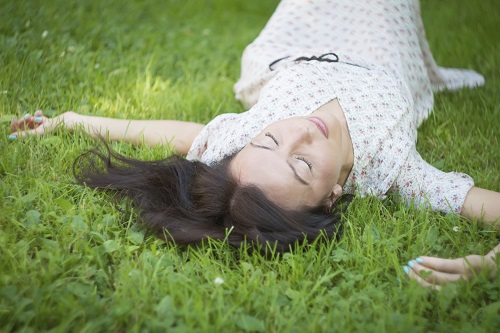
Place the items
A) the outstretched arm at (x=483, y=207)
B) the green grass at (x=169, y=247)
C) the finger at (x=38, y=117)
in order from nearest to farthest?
the green grass at (x=169, y=247) < the outstretched arm at (x=483, y=207) < the finger at (x=38, y=117)

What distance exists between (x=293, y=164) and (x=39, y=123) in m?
1.93

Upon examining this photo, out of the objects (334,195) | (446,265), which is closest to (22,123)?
(334,195)

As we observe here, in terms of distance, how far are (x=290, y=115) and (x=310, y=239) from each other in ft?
2.82

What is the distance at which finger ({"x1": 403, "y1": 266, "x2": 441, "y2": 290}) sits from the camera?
93.4 inches

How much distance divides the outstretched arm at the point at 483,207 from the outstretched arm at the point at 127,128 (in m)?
1.79

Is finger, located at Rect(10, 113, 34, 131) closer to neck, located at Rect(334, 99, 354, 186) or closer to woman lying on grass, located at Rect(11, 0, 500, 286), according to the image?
woman lying on grass, located at Rect(11, 0, 500, 286)

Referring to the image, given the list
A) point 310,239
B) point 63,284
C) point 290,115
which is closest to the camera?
point 63,284

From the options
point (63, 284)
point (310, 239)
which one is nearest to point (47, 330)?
point (63, 284)

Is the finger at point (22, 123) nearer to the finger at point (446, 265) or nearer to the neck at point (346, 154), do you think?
the neck at point (346, 154)

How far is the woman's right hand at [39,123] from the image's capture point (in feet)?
11.3

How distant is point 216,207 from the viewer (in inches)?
110

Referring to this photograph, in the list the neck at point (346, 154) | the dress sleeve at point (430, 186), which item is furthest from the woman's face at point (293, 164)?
the dress sleeve at point (430, 186)

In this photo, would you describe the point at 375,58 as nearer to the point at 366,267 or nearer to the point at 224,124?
the point at 224,124

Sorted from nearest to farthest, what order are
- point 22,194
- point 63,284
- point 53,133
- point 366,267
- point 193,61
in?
1. point 63,284
2. point 366,267
3. point 22,194
4. point 53,133
5. point 193,61
